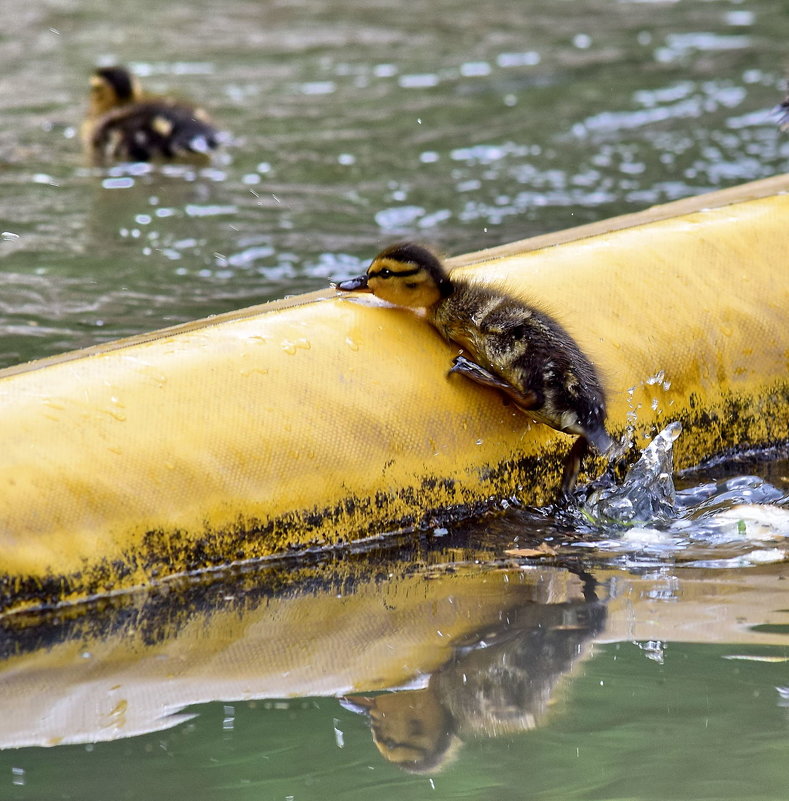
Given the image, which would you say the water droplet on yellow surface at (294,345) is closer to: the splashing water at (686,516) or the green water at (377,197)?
the green water at (377,197)

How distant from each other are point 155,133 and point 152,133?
2cm

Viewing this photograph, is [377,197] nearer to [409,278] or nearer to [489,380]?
[409,278]

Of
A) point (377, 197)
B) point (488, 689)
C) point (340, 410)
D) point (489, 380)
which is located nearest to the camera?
point (488, 689)

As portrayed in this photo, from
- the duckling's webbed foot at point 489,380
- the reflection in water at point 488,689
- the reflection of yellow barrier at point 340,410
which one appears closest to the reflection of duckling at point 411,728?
the reflection in water at point 488,689

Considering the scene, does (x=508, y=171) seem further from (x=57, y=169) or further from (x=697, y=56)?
(x=697, y=56)

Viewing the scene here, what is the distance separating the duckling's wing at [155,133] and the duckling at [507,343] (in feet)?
12.4

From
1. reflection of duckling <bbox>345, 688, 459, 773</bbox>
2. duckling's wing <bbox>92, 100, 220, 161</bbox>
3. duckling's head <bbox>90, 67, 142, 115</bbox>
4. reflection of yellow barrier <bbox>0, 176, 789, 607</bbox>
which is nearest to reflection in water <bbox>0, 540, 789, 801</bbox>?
reflection of duckling <bbox>345, 688, 459, 773</bbox>

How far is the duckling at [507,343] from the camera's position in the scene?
123 inches

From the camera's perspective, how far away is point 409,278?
3.27 meters

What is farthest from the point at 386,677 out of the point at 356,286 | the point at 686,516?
the point at 356,286

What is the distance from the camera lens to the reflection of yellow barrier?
107 inches

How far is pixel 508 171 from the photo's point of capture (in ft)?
22.3

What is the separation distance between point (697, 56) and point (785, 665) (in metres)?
7.54

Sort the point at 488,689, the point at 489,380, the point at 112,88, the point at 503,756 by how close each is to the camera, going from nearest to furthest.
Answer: the point at 503,756 → the point at 488,689 → the point at 489,380 → the point at 112,88
